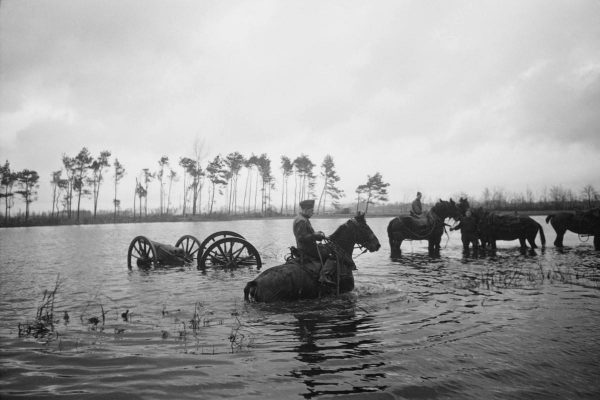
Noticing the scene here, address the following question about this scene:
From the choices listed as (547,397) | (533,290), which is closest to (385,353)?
(547,397)

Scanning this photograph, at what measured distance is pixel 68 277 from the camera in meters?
11.3

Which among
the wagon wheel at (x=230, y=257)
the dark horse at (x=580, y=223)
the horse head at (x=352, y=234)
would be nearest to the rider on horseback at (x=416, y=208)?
the dark horse at (x=580, y=223)

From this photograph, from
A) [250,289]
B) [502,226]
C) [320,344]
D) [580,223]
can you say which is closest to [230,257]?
[250,289]

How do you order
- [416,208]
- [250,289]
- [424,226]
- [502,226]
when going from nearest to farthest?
[250,289] → [424,226] → [502,226] → [416,208]

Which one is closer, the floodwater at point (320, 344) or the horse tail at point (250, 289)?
the floodwater at point (320, 344)

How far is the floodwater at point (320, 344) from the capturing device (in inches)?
139

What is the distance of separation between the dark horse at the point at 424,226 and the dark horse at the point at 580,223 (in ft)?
21.3

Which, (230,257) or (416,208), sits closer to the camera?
(230,257)

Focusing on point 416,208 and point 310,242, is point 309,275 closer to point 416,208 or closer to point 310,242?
point 310,242

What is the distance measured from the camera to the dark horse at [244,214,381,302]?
272 inches

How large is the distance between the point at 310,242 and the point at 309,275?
2.42 ft

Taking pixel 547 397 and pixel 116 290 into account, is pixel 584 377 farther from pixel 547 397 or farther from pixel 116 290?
pixel 116 290

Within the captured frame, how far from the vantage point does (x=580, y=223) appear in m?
17.0

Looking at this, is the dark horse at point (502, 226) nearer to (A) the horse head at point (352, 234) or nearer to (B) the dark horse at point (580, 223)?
(B) the dark horse at point (580, 223)
